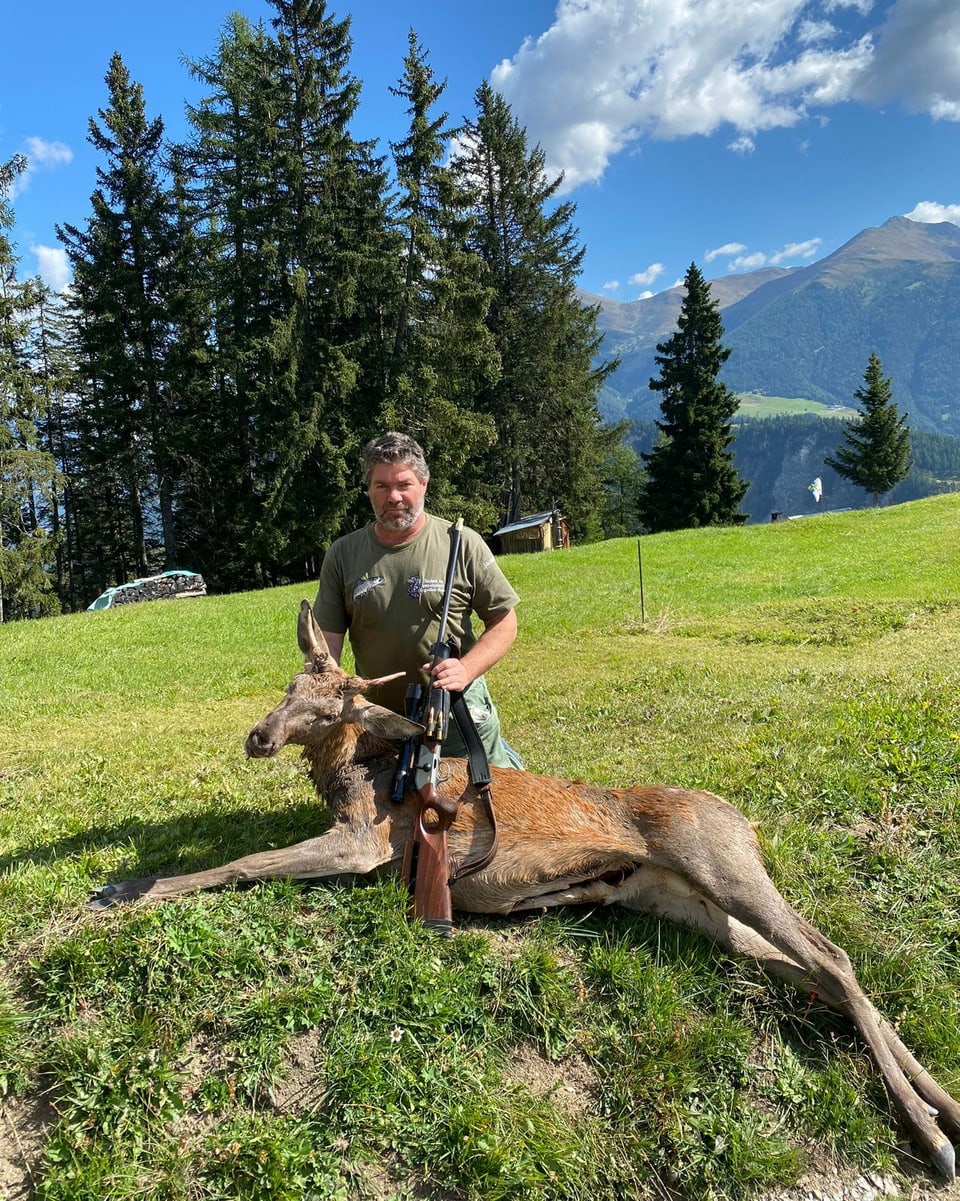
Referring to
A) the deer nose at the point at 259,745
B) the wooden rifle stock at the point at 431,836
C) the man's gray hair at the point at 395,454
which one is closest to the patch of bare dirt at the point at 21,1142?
the deer nose at the point at 259,745

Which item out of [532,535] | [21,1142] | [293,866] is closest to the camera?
[21,1142]

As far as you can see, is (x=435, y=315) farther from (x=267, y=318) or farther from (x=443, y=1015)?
(x=443, y=1015)

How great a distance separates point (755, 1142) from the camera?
3.22m

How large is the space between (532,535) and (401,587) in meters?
37.7

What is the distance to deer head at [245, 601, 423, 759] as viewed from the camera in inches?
152

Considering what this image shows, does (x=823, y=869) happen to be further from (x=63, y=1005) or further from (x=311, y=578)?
(x=311, y=578)

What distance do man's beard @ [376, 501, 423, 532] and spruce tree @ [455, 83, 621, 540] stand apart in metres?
41.1

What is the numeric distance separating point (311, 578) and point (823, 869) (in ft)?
120

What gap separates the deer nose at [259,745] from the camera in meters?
3.82

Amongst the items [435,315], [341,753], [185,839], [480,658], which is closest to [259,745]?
[341,753]

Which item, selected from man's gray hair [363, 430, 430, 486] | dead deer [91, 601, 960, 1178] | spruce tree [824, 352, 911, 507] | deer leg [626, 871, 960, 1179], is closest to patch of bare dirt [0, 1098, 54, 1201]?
dead deer [91, 601, 960, 1178]

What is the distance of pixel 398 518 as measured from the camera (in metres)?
4.46

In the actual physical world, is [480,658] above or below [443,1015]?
above

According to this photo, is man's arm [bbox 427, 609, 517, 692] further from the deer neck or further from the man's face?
the man's face
